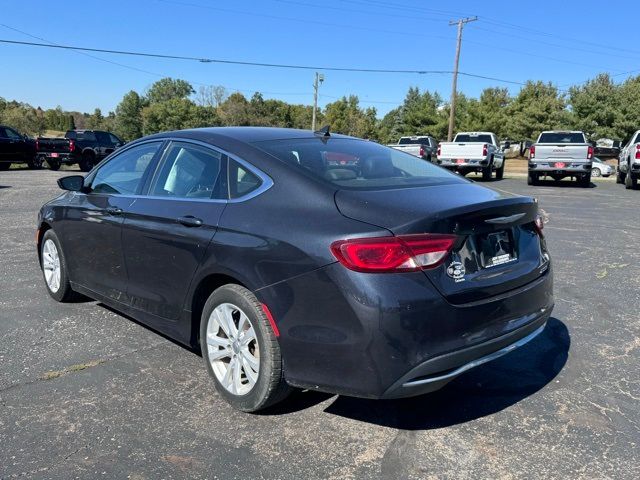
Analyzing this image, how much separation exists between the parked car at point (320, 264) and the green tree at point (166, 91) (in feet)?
393

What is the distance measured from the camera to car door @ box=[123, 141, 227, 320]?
3.29 metres

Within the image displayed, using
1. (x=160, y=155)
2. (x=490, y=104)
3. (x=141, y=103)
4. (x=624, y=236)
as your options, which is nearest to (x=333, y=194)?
(x=160, y=155)

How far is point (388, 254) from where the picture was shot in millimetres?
2529

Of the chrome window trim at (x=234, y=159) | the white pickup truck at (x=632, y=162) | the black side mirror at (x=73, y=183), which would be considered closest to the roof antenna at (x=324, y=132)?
the chrome window trim at (x=234, y=159)

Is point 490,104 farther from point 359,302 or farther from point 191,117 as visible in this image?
point 359,302

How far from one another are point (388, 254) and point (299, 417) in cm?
118

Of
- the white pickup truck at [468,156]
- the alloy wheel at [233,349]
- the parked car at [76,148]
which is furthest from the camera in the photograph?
the parked car at [76,148]

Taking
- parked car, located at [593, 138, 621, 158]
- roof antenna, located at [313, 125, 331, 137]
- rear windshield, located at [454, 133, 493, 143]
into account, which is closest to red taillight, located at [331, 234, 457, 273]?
roof antenna, located at [313, 125, 331, 137]

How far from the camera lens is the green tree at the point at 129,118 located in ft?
341

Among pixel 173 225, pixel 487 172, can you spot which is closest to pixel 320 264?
pixel 173 225

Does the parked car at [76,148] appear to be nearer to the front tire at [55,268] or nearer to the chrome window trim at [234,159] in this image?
the front tire at [55,268]

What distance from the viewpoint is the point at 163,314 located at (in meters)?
3.61

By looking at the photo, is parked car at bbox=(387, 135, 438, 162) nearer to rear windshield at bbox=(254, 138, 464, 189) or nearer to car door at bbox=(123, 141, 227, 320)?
rear windshield at bbox=(254, 138, 464, 189)

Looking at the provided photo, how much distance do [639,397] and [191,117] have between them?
3732 inches
